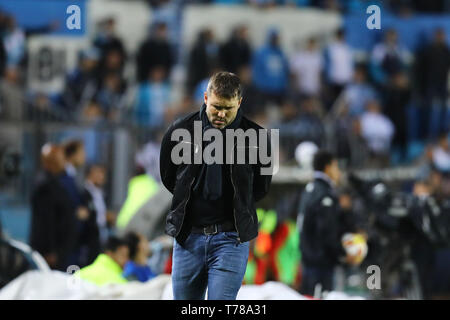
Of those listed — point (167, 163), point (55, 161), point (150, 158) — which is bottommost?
point (150, 158)

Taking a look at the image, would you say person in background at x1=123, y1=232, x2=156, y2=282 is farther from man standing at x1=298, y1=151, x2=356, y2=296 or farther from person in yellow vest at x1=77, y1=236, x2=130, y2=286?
man standing at x1=298, y1=151, x2=356, y2=296

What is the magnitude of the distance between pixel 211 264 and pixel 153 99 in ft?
28.7

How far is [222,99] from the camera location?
5.70 metres

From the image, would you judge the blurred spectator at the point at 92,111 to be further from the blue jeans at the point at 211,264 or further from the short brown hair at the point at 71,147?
the blue jeans at the point at 211,264

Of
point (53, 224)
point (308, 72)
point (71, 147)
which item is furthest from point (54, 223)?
point (308, 72)

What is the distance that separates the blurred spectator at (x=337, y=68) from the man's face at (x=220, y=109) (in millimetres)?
9737

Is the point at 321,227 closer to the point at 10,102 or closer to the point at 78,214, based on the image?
the point at 78,214

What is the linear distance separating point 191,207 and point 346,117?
8.81 m

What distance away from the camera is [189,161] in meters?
5.93

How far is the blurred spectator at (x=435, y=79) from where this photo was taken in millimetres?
15562

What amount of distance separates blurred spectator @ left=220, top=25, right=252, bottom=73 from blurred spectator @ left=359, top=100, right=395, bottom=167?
1923 millimetres

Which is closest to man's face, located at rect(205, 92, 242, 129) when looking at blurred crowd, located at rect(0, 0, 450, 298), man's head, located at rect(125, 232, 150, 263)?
man's head, located at rect(125, 232, 150, 263)

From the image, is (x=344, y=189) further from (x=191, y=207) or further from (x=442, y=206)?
(x=191, y=207)
